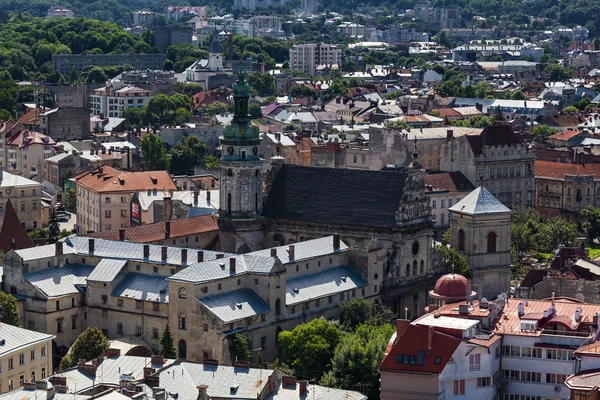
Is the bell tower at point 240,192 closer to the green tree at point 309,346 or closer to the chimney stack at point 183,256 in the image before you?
the chimney stack at point 183,256

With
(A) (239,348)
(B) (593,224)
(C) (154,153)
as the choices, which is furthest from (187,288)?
(C) (154,153)

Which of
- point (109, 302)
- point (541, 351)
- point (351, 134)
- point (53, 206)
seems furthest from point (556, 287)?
point (351, 134)

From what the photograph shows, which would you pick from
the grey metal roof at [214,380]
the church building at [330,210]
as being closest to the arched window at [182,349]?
the grey metal roof at [214,380]

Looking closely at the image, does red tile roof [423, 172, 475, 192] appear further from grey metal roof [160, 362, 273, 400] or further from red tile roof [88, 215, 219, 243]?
grey metal roof [160, 362, 273, 400]

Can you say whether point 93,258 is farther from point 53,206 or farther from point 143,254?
point 53,206

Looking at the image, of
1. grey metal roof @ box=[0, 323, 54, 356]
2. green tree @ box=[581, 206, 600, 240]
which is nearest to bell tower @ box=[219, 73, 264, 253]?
grey metal roof @ box=[0, 323, 54, 356]

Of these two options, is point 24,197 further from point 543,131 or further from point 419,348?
point 543,131
